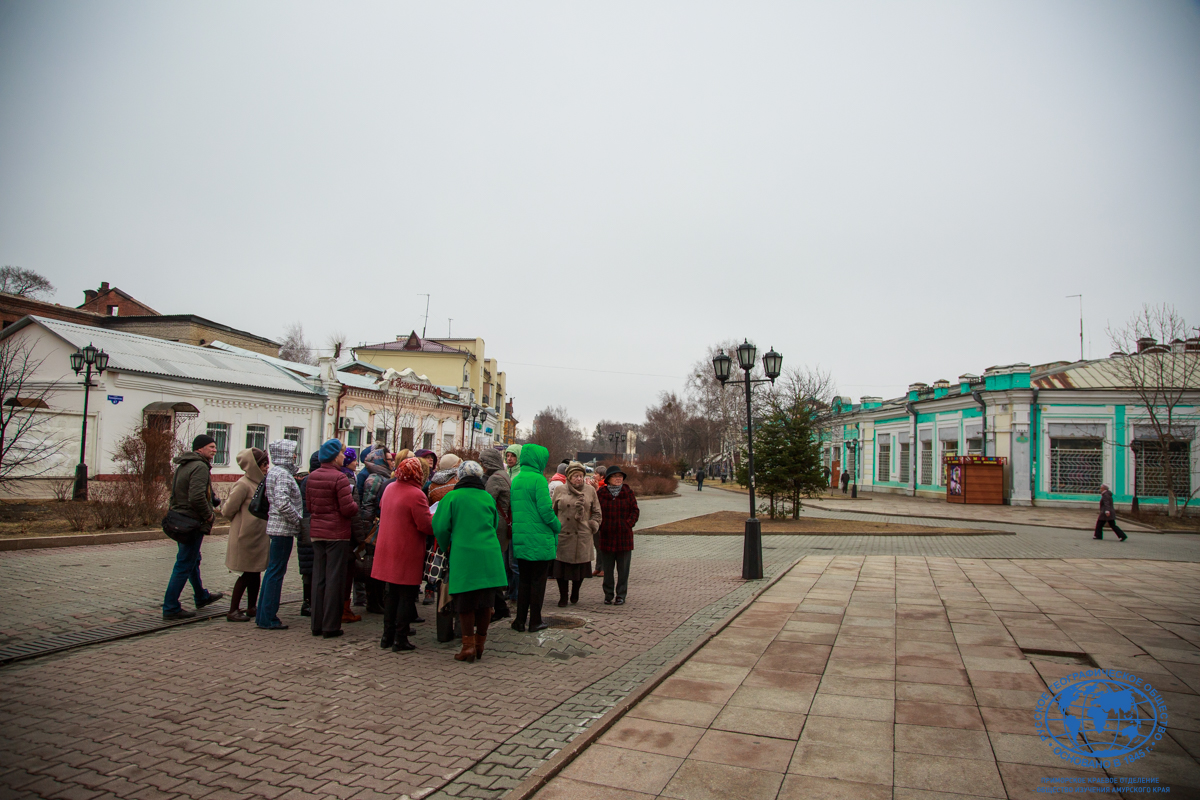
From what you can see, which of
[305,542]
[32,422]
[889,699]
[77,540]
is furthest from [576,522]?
[32,422]

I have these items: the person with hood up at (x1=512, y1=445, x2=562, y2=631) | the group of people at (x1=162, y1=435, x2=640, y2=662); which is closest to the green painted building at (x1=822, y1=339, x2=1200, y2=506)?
the group of people at (x1=162, y1=435, x2=640, y2=662)

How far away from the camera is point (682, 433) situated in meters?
70.1

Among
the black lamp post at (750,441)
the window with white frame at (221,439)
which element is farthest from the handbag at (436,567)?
the window with white frame at (221,439)

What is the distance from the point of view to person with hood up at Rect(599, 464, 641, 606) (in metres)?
8.15

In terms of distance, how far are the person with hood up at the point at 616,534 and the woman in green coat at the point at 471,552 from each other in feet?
8.55

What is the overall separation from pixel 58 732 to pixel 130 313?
58.0 m

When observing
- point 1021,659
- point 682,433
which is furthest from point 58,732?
point 682,433

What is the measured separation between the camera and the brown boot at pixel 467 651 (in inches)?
223

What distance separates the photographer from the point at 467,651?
5652 mm

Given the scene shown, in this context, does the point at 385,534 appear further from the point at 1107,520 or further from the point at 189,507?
the point at 1107,520

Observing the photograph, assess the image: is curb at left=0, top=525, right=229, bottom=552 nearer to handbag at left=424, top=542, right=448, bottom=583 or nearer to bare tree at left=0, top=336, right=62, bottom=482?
handbag at left=424, top=542, right=448, bottom=583

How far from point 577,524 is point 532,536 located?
1.17 m

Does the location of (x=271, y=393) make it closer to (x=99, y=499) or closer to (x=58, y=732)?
(x=99, y=499)

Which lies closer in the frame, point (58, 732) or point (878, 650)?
point (58, 732)
